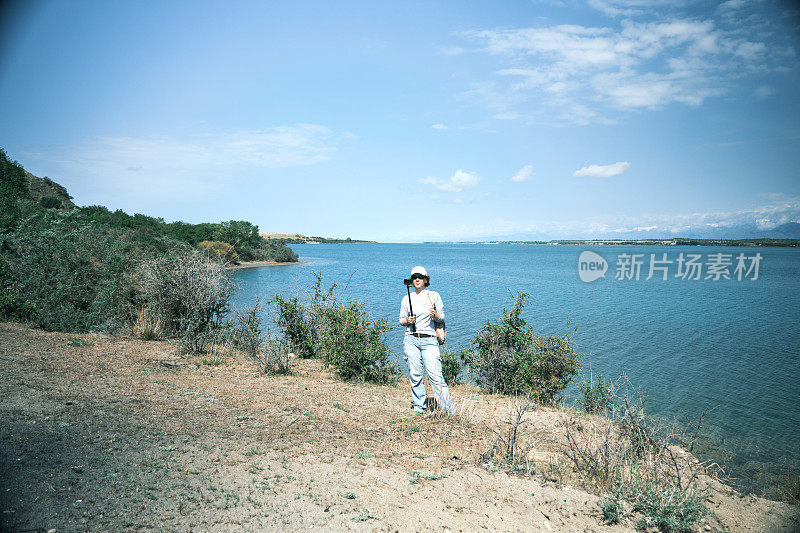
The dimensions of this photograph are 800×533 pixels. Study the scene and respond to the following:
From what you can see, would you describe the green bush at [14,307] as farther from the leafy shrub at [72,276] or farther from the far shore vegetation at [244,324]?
the leafy shrub at [72,276]

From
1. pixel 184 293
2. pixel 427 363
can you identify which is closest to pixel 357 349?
pixel 427 363

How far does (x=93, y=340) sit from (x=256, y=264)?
57.6 m

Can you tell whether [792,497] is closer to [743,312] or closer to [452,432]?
[452,432]

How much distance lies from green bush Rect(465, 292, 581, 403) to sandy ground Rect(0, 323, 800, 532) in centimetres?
225

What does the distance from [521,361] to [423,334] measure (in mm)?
4389

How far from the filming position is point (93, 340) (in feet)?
34.4

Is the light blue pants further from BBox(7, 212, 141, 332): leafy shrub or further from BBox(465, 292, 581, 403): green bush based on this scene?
BBox(7, 212, 141, 332): leafy shrub

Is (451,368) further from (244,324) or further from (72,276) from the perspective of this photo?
(72,276)

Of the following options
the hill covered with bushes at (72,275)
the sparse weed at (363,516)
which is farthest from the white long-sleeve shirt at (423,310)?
the hill covered with bushes at (72,275)

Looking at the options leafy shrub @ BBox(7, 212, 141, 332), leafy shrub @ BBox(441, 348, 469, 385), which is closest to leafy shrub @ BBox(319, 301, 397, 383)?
leafy shrub @ BBox(441, 348, 469, 385)

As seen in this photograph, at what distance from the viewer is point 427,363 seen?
698 centimetres

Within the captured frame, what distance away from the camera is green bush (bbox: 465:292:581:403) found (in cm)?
1008

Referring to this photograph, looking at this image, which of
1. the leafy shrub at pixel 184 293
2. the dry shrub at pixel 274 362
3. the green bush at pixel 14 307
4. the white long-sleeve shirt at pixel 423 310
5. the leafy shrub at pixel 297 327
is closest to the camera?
the white long-sleeve shirt at pixel 423 310

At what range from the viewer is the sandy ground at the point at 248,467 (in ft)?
12.6
